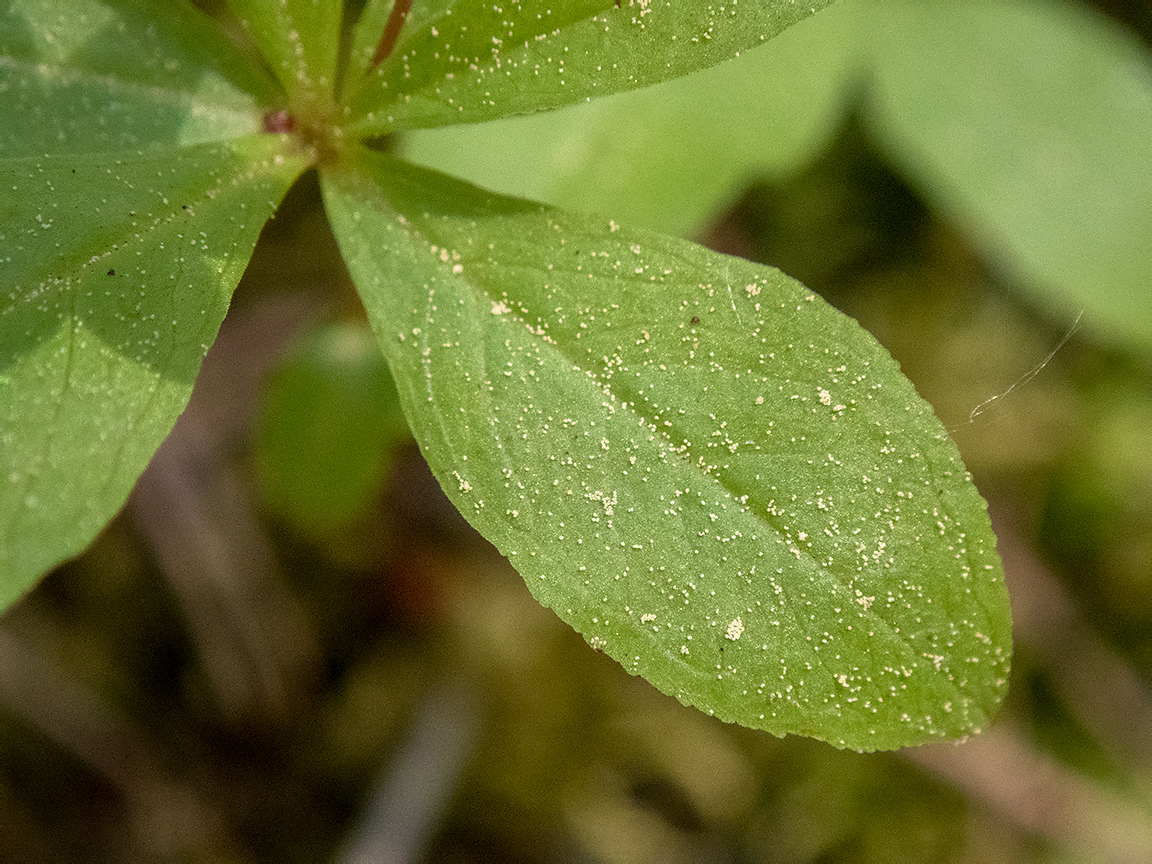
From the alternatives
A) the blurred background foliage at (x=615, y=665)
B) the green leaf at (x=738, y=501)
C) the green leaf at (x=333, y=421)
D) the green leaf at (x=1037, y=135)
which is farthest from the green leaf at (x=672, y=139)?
the green leaf at (x=738, y=501)

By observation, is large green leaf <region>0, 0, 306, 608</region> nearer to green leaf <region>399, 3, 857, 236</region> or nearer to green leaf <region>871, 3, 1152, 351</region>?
green leaf <region>399, 3, 857, 236</region>

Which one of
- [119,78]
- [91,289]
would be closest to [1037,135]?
[119,78]

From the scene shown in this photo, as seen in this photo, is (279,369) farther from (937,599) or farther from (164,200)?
(937,599)

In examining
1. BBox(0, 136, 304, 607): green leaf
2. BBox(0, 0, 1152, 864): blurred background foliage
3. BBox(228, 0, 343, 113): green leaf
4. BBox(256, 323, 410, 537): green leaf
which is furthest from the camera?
BBox(0, 0, 1152, 864): blurred background foliage

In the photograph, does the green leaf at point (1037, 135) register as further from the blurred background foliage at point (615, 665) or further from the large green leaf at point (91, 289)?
the large green leaf at point (91, 289)

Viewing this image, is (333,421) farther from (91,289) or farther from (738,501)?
(738,501)

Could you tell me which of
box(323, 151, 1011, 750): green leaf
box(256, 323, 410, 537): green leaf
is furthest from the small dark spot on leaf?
box(256, 323, 410, 537): green leaf
